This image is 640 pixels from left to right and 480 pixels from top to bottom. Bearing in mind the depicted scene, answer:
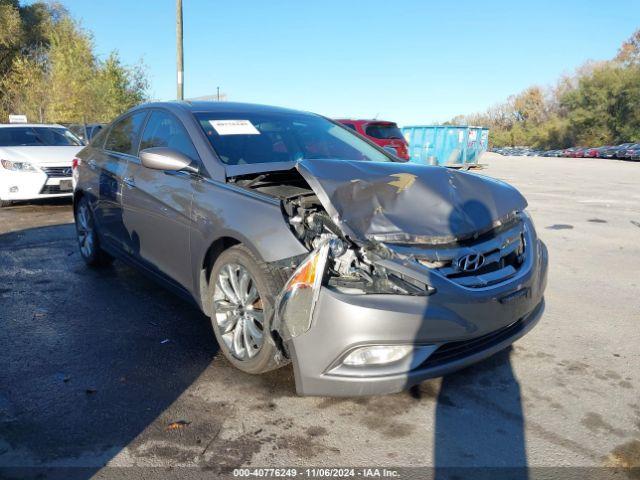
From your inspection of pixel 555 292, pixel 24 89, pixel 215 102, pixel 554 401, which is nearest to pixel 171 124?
pixel 215 102

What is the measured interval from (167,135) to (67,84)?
78.0ft

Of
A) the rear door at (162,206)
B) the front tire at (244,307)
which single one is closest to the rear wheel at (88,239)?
the rear door at (162,206)

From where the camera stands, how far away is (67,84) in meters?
24.6

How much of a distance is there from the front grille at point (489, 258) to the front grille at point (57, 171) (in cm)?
816

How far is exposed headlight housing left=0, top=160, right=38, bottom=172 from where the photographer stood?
8.94 meters

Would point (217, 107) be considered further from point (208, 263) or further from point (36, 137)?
point (36, 137)

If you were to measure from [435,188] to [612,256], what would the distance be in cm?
415

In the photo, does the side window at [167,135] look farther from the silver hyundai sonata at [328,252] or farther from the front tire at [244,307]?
the front tire at [244,307]

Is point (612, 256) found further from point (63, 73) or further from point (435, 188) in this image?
point (63, 73)

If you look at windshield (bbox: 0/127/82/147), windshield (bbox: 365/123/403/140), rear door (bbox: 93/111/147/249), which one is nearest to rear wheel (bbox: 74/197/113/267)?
rear door (bbox: 93/111/147/249)

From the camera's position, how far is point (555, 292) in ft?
15.9

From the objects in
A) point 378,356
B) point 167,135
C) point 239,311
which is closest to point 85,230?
point 167,135

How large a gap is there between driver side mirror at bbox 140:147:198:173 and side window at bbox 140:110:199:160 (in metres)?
0.18

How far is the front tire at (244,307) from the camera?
286 centimetres
